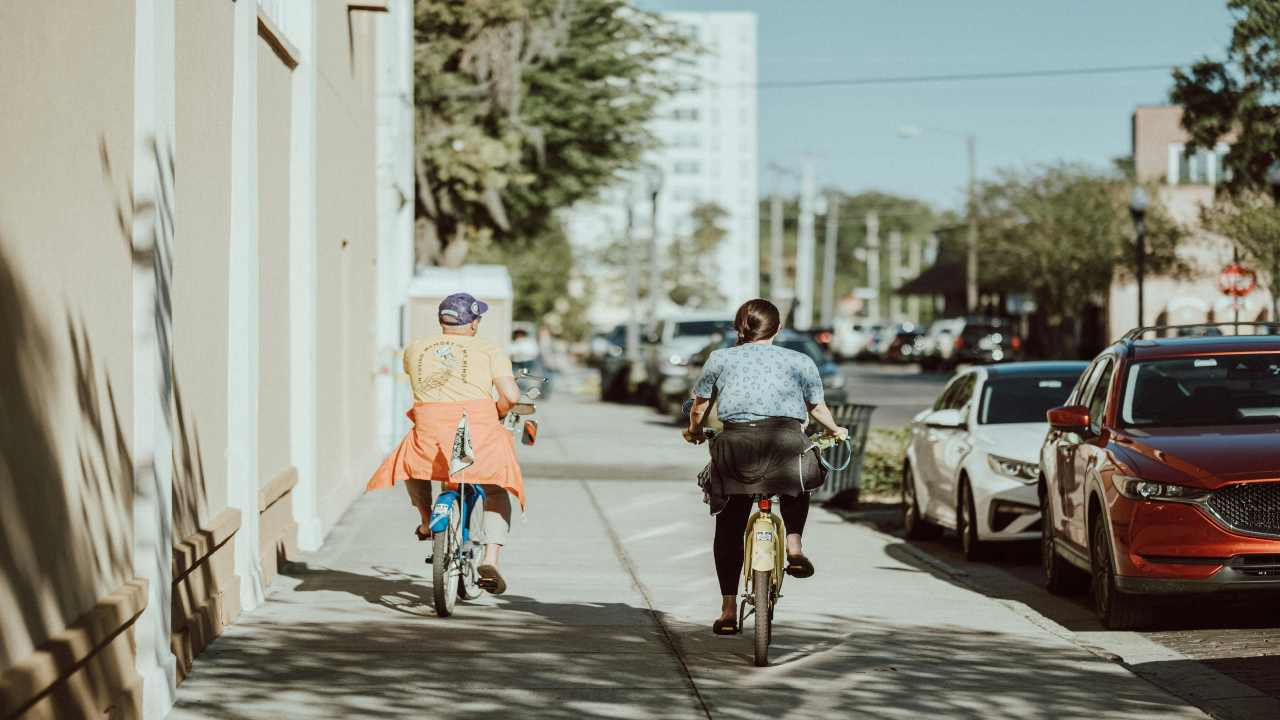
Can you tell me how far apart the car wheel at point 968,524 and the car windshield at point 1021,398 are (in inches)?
25.7

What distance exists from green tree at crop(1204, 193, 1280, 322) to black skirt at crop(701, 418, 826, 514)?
2906cm

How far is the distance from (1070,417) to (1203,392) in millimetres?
813

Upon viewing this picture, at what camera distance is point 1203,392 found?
11.1 metres

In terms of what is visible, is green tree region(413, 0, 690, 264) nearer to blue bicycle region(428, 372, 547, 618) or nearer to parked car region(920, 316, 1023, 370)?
blue bicycle region(428, 372, 547, 618)

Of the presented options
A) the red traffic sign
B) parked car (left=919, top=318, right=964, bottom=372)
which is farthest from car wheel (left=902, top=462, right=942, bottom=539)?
parked car (left=919, top=318, right=964, bottom=372)

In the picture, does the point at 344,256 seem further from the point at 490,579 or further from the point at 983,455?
the point at 490,579

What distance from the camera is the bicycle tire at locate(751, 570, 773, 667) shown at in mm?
8477

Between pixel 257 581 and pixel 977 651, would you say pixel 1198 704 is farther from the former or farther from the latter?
pixel 257 581

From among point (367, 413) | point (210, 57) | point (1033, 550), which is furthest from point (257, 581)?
point (367, 413)

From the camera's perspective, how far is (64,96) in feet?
19.6

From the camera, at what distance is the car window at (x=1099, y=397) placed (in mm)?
11180

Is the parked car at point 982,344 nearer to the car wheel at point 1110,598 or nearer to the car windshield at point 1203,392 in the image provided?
the car windshield at point 1203,392

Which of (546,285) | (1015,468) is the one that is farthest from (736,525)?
(546,285)

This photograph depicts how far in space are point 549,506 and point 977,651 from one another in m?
8.52
